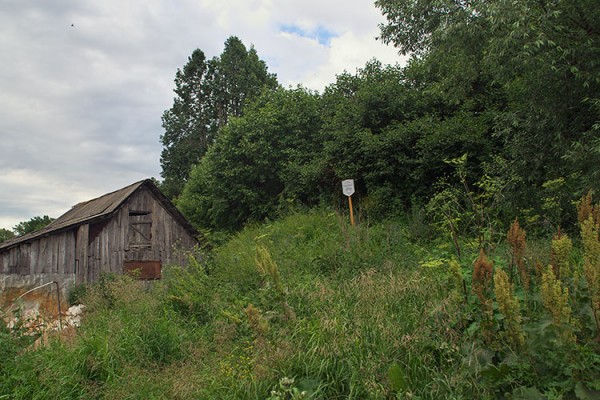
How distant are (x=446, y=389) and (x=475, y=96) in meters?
10.7

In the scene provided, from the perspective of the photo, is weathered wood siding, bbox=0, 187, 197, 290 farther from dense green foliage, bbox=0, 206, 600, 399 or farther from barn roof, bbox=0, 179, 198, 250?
dense green foliage, bbox=0, 206, 600, 399

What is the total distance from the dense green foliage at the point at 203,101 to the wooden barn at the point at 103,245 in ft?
40.5

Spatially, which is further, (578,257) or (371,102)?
(371,102)

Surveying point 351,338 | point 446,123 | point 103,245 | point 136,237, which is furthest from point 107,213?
point 351,338

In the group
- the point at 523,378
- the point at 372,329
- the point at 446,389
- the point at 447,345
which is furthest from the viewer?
the point at 372,329

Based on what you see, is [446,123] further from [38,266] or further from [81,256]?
[38,266]

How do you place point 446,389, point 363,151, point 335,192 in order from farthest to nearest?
point 335,192
point 363,151
point 446,389

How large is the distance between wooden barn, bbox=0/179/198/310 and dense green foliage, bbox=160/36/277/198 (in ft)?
40.5

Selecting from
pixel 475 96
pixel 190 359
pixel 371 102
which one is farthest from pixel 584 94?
pixel 190 359

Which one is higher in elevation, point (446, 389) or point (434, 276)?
point (434, 276)

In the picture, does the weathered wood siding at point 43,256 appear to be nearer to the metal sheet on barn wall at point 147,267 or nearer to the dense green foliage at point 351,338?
the metal sheet on barn wall at point 147,267

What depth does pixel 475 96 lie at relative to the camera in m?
11.9

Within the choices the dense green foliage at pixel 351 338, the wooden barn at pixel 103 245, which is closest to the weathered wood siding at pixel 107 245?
the wooden barn at pixel 103 245

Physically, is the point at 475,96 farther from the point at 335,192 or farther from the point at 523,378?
the point at 523,378
